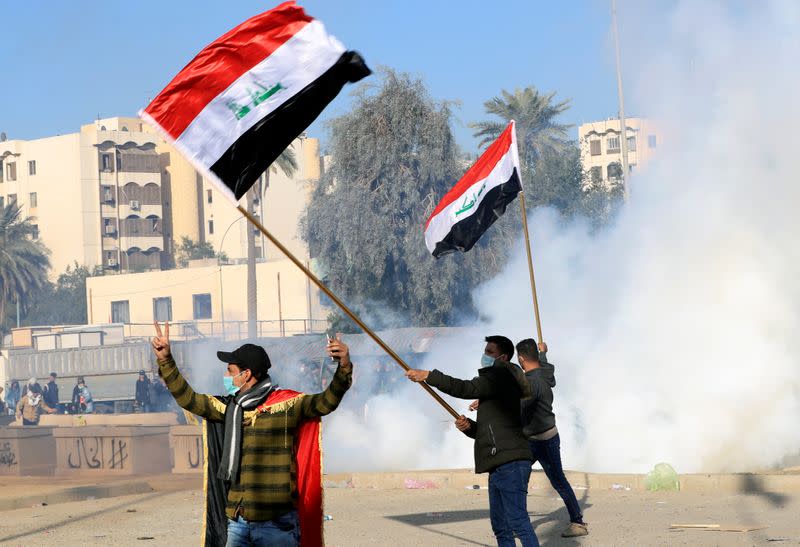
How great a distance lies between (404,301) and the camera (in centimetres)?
3822

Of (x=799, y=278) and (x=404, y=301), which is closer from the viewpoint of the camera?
(x=799, y=278)

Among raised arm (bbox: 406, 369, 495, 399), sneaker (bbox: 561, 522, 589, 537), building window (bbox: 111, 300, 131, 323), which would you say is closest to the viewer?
raised arm (bbox: 406, 369, 495, 399)

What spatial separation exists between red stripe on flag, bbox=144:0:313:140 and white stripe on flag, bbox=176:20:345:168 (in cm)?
4

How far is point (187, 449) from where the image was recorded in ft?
66.7

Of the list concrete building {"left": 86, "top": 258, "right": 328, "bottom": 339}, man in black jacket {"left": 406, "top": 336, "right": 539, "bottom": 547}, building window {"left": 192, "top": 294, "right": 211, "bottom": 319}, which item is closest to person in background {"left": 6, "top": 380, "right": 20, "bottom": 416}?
concrete building {"left": 86, "top": 258, "right": 328, "bottom": 339}

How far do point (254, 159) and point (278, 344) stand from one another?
86.4ft

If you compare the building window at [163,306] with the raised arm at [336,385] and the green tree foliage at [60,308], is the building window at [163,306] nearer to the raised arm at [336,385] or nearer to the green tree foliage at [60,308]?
the green tree foliage at [60,308]

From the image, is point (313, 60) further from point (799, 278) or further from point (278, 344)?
point (278, 344)

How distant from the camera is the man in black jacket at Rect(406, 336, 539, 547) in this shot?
24.5 feet

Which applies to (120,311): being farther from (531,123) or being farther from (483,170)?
(483,170)

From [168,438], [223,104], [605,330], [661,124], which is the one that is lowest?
[168,438]

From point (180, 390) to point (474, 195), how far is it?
5.92 metres

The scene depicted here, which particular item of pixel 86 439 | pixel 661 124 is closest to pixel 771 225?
pixel 661 124

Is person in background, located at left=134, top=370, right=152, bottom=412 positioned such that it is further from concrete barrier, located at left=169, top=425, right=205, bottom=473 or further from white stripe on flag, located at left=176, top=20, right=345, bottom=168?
white stripe on flag, located at left=176, top=20, right=345, bottom=168
